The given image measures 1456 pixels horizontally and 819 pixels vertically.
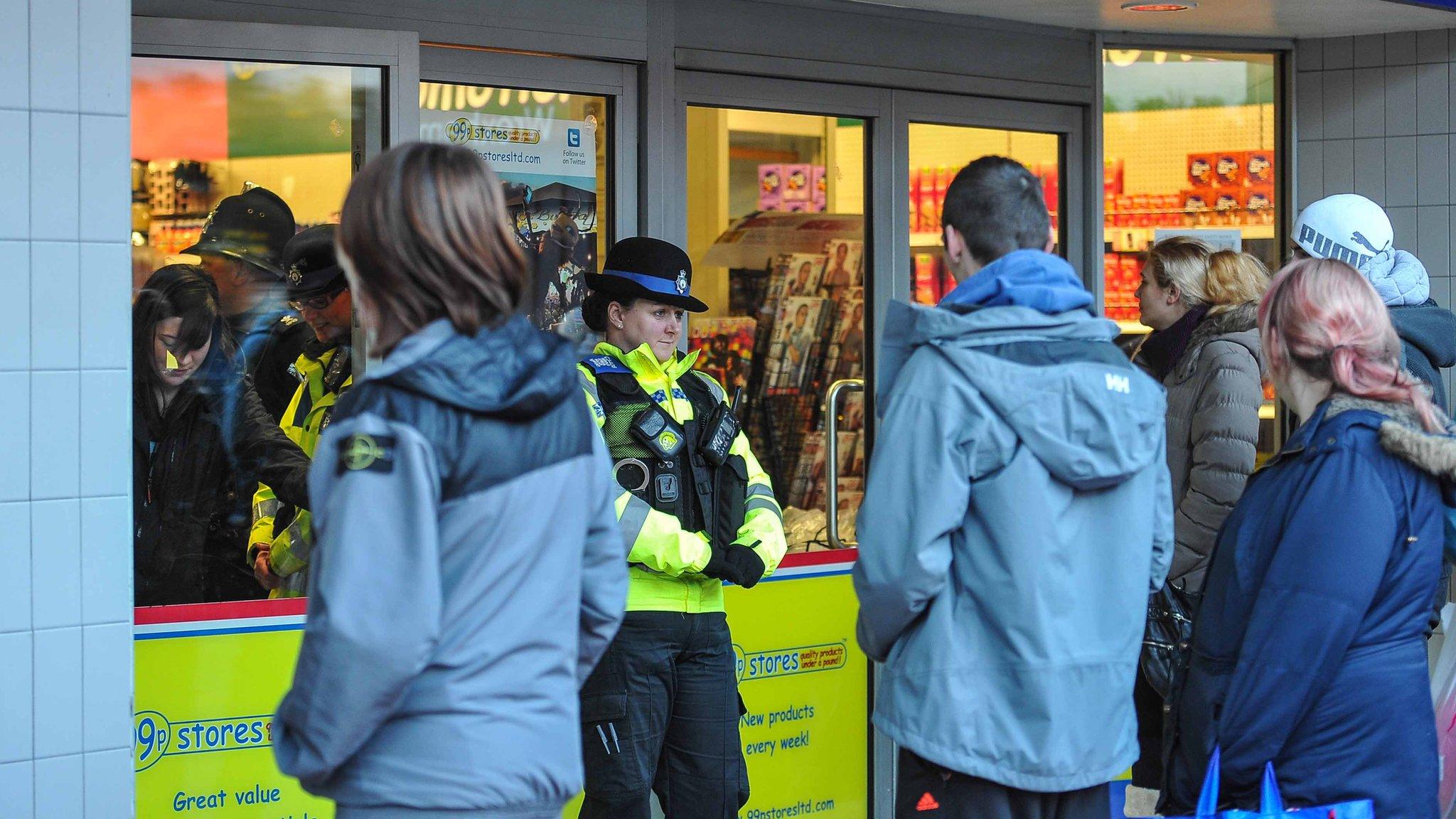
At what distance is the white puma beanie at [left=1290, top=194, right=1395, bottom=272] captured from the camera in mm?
4188

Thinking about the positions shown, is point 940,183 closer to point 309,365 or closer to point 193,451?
point 309,365

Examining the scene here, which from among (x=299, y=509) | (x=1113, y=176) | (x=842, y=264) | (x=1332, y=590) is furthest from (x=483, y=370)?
(x=1113, y=176)

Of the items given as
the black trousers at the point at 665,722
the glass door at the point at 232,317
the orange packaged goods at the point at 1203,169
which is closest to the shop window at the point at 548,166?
the glass door at the point at 232,317

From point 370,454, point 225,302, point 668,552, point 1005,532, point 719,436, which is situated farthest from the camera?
point 225,302

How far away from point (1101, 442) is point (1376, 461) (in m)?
0.51

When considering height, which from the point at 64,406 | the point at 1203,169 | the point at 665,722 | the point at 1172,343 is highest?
the point at 1203,169

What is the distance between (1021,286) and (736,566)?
125 cm

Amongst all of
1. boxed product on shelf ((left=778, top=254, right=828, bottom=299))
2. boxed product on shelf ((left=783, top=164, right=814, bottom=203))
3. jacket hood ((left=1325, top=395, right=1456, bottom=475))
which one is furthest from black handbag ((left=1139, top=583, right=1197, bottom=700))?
boxed product on shelf ((left=783, top=164, right=814, bottom=203))

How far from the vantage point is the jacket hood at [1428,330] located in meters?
4.09

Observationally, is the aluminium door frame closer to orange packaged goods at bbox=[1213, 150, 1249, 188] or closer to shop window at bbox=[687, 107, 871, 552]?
shop window at bbox=[687, 107, 871, 552]

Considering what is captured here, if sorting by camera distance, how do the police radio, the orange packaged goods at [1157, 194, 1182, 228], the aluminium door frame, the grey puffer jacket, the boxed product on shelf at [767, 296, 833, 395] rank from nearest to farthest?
the police radio < the grey puffer jacket < the aluminium door frame < the boxed product on shelf at [767, 296, 833, 395] < the orange packaged goods at [1157, 194, 1182, 228]

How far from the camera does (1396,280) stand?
13.8 ft

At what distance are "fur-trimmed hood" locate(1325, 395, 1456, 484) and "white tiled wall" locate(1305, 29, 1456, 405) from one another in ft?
12.6

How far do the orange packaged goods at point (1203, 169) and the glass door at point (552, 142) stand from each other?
2.68 metres
